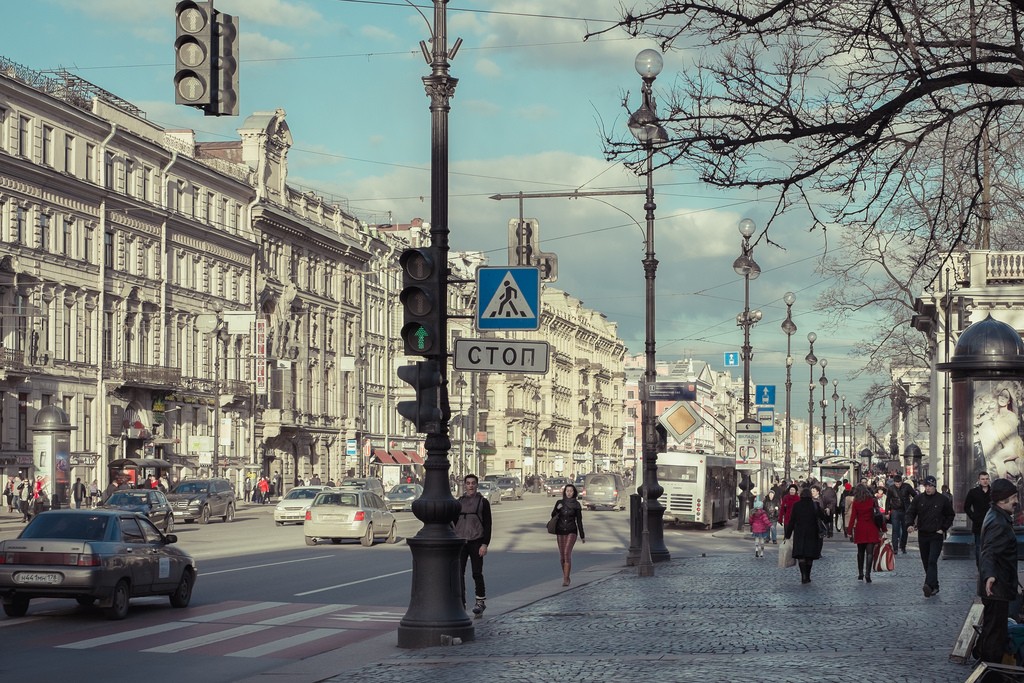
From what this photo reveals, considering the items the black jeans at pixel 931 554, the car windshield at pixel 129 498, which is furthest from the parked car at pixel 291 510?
the black jeans at pixel 931 554

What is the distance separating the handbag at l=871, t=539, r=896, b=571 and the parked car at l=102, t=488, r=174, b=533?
2336 cm

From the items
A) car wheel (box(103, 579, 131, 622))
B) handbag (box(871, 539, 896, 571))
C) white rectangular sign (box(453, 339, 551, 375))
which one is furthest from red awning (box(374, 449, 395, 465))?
white rectangular sign (box(453, 339, 551, 375))

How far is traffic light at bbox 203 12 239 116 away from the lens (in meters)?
13.4

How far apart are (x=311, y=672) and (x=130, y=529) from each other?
6.93 metres

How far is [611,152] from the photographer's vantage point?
38.0 feet

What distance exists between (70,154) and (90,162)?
5.94 ft

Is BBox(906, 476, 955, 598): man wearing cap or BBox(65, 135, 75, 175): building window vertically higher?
BBox(65, 135, 75, 175): building window

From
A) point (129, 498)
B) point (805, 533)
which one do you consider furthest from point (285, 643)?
point (129, 498)

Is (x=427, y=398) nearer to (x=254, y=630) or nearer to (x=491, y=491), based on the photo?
(x=254, y=630)

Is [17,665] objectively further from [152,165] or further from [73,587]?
[152,165]

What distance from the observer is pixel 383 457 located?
98.8m

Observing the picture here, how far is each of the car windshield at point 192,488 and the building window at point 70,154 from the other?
14.6m

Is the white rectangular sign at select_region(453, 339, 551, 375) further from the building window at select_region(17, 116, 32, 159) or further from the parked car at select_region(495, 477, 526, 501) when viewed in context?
the parked car at select_region(495, 477, 526, 501)

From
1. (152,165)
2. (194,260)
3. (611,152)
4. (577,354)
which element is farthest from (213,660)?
(577,354)
